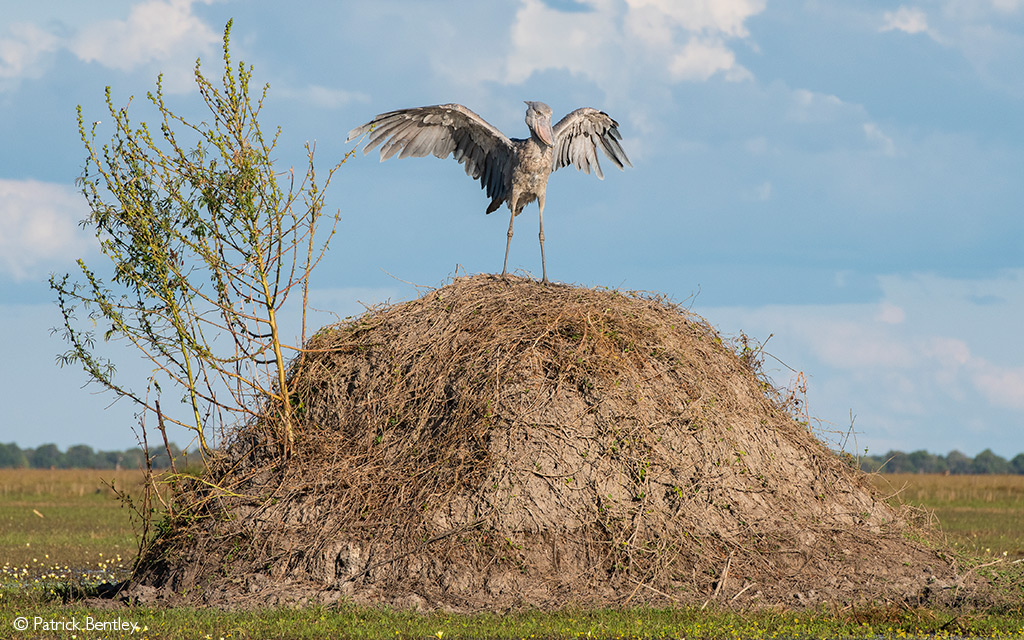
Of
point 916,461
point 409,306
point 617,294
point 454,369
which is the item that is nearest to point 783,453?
point 617,294

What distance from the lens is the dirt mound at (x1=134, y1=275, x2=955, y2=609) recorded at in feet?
40.0

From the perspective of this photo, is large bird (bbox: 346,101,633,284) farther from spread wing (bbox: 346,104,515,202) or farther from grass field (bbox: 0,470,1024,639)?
grass field (bbox: 0,470,1024,639)

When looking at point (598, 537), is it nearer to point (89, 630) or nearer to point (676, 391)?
point (676, 391)

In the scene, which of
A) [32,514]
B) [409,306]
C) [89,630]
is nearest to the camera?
[89,630]

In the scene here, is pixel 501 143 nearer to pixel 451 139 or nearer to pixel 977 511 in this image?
pixel 451 139

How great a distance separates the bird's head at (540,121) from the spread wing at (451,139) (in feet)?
1.63

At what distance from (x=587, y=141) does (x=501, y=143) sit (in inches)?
65.5

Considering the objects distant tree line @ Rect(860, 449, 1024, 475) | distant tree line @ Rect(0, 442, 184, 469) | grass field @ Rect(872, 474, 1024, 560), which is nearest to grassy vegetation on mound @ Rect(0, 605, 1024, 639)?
grass field @ Rect(872, 474, 1024, 560)

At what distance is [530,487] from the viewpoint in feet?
40.8

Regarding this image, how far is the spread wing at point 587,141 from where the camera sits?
16.2 metres

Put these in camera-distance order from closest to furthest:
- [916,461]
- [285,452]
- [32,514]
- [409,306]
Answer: [285,452] < [409,306] < [32,514] < [916,461]

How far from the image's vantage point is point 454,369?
1366 centimetres

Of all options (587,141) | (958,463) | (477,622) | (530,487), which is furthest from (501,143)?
(958,463)

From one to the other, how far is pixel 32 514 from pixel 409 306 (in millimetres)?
19450
